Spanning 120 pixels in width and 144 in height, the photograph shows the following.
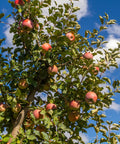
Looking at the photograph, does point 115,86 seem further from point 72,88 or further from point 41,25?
point 41,25

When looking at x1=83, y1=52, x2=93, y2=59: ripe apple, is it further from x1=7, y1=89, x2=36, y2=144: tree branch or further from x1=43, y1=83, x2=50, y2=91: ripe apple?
x1=7, y1=89, x2=36, y2=144: tree branch

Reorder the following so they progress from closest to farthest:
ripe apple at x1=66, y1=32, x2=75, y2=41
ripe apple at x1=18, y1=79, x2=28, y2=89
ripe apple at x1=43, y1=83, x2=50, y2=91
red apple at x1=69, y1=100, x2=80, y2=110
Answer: red apple at x1=69, y1=100, x2=80, y2=110
ripe apple at x1=18, y1=79, x2=28, y2=89
ripe apple at x1=66, y1=32, x2=75, y2=41
ripe apple at x1=43, y1=83, x2=50, y2=91

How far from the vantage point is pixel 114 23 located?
5.66m

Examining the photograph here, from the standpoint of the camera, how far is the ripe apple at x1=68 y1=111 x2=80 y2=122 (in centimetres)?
504

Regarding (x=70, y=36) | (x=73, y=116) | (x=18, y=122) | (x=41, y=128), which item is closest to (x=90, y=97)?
(x=73, y=116)

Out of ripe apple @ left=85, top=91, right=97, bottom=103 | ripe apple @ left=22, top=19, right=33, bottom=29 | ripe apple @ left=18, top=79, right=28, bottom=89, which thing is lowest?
ripe apple @ left=85, top=91, right=97, bottom=103

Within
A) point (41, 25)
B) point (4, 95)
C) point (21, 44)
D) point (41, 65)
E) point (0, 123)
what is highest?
point (41, 25)

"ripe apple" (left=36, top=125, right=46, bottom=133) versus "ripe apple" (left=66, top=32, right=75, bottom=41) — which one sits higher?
"ripe apple" (left=66, top=32, right=75, bottom=41)

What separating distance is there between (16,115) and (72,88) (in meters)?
1.59

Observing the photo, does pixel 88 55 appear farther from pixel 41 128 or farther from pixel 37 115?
pixel 41 128

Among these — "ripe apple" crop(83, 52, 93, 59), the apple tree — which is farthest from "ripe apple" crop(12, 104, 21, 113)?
"ripe apple" crop(83, 52, 93, 59)

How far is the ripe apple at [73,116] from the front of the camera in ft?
16.5

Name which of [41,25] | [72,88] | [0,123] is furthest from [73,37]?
[0,123]

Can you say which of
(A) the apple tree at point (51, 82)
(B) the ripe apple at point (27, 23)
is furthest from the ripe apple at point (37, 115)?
(B) the ripe apple at point (27, 23)
